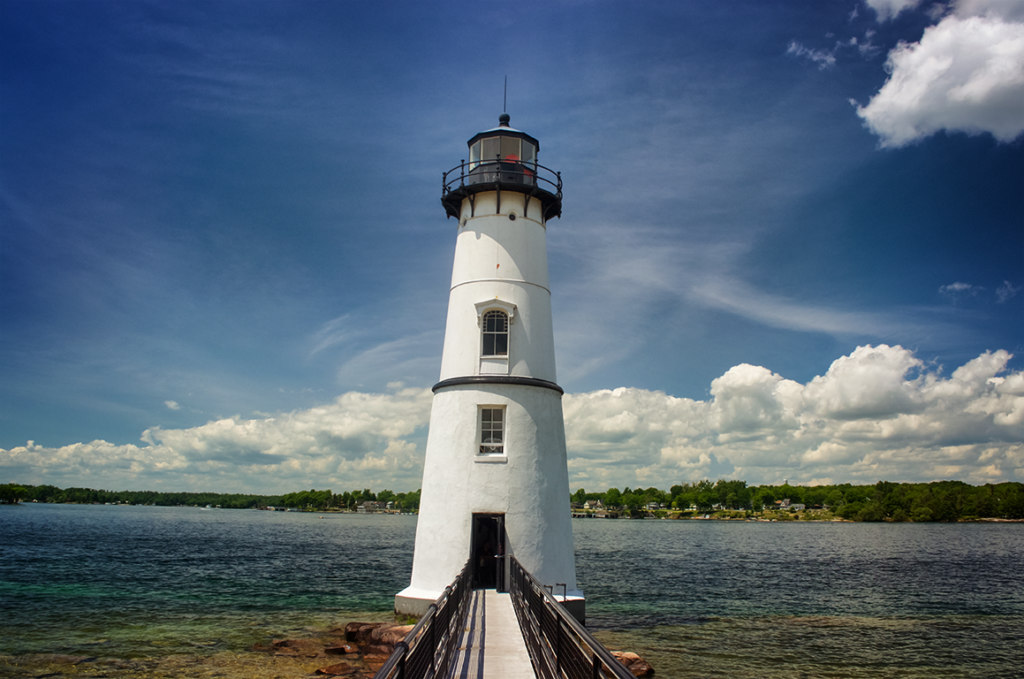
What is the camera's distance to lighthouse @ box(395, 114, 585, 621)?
15.1 meters

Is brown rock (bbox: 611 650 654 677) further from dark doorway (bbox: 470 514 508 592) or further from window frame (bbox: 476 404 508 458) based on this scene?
window frame (bbox: 476 404 508 458)

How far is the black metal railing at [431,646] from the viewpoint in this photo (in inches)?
190

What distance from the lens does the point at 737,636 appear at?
20469mm

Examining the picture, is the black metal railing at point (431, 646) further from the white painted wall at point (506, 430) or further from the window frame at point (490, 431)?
the window frame at point (490, 431)

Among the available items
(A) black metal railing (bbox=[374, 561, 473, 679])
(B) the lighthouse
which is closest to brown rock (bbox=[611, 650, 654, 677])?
(B) the lighthouse

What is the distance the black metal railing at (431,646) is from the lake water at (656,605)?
8.82 meters

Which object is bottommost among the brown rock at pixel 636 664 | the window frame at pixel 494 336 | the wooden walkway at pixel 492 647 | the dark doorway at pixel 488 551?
the brown rock at pixel 636 664

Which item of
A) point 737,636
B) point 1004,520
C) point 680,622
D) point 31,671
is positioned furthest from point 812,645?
point 1004,520

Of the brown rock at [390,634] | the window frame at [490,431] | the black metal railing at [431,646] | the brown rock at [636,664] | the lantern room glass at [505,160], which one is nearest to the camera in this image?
the black metal railing at [431,646]

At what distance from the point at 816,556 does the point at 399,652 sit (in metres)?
57.1

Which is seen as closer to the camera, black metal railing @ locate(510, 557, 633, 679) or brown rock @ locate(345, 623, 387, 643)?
black metal railing @ locate(510, 557, 633, 679)

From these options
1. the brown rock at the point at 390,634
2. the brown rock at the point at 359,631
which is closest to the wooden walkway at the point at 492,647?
the brown rock at the point at 390,634

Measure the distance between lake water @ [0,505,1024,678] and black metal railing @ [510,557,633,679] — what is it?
7.66m

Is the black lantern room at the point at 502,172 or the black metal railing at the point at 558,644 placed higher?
the black lantern room at the point at 502,172
